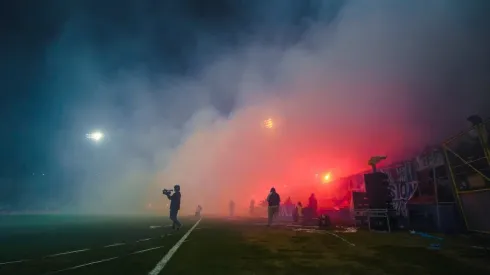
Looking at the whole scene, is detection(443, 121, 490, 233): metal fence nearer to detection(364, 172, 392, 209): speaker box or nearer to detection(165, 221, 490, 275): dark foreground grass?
detection(364, 172, 392, 209): speaker box

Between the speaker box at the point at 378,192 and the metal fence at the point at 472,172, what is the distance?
8.64ft

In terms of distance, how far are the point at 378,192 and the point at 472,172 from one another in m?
3.69

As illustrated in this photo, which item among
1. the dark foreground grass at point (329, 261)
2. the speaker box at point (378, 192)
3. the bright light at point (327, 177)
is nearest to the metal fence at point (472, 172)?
the speaker box at point (378, 192)

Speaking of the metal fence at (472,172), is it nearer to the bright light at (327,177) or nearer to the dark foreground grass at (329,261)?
the dark foreground grass at (329,261)

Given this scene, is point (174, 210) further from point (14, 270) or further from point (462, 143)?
point (462, 143)

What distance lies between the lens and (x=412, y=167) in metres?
16.9

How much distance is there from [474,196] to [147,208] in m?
116

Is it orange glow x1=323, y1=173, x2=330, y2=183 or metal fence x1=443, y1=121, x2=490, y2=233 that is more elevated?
orange glow x1=323, y1=173, x2=330, y2=183

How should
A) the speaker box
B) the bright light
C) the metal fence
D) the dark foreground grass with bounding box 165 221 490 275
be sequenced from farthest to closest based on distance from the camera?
the bright light, the speaker box, the metal fence, the dark foreground grass with bounding box 165 221 490 275

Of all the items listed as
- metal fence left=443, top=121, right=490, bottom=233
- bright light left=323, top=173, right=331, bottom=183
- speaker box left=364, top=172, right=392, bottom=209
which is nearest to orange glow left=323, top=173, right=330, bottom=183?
bright light left=323, top=173, right=331, bottom=183

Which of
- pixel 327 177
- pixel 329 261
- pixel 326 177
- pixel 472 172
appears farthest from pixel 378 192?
pixel 326 177

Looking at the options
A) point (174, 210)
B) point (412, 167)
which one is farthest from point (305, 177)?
point (174, 210)

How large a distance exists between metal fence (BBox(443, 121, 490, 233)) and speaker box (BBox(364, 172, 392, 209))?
8.64ft

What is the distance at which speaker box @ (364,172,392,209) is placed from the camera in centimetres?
1329
